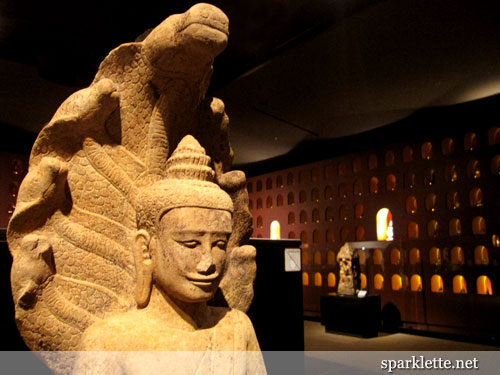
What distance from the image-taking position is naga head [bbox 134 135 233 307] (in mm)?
1610

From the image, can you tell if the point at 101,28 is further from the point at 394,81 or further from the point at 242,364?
the point at 394,81

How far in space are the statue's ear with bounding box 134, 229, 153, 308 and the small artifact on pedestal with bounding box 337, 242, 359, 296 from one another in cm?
488

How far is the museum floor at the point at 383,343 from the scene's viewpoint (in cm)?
465

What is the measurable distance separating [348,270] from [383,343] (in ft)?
4.07

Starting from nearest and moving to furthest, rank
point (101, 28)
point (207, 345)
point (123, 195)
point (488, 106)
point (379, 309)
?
point (207, 345) < point (123, 195) < point (101, 28) < point (488, 106) < point (379, 309)

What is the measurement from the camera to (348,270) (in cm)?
620

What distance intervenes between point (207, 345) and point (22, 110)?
195cm

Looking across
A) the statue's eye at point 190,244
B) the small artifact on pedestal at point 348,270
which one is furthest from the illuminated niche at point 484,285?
the statue's eye at point 190,244

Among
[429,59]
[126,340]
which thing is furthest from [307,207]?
[126,340]

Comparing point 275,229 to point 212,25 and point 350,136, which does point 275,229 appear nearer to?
point 350,136

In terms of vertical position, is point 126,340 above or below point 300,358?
above

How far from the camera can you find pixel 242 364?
5.61 feet

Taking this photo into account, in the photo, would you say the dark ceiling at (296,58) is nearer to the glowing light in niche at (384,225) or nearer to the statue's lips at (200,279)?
the glowing light in niche at (384,225)

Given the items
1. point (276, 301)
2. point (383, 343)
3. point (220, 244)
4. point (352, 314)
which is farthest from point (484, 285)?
point (220, 244)
